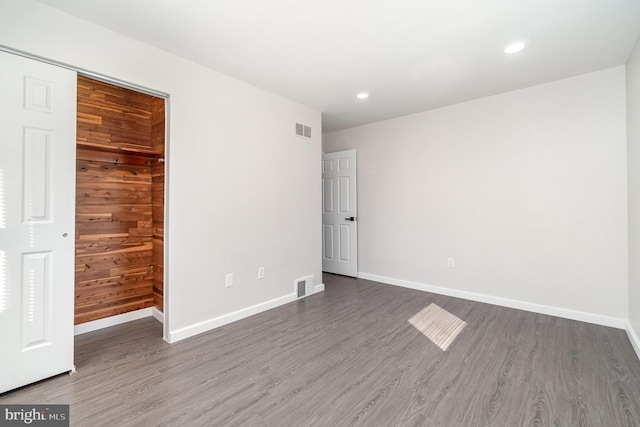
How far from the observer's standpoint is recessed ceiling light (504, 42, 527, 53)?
7.94ft

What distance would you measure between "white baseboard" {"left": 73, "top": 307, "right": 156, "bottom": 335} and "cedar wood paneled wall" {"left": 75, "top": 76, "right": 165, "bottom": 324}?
46 millimetres

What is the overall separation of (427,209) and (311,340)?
2.56 m

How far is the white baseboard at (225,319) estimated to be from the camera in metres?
2.62

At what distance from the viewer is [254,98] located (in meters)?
3.29

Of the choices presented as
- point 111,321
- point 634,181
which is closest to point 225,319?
point 111,321

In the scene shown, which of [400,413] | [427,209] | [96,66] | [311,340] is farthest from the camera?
[427,209]

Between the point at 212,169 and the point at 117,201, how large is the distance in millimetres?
1134

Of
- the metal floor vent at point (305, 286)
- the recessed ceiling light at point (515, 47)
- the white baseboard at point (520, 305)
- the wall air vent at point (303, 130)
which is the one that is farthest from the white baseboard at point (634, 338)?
the wall air vent at point (303, 130)

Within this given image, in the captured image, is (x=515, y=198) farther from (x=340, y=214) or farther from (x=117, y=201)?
(x=117, y=201)

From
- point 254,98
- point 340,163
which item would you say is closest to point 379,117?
point 340,163

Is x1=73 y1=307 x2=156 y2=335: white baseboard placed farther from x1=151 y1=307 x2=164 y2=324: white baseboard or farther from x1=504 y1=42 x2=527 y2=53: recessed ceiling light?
x1=504 y1=42 x2=527 y2=53: recessed ceiling light

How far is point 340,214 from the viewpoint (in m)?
5.07

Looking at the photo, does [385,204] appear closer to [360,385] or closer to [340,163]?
[340,163]

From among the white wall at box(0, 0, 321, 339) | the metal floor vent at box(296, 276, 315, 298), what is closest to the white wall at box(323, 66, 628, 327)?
the metal floor vent at box(296, 276, 315, 298)
